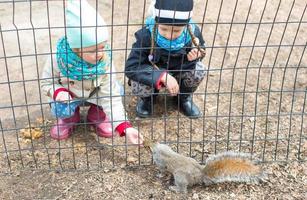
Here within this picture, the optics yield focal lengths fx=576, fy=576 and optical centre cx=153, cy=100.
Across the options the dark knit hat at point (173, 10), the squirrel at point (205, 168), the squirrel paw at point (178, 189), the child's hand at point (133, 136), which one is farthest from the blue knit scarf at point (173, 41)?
the squirrel paw at point (178, 189)

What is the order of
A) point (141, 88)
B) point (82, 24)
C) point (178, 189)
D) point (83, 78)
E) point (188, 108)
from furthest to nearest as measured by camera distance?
1. point (188, 108)
2. point (141, 88)
3. point (83, 78)
4. point (178, 189)
5. point (82, 24)

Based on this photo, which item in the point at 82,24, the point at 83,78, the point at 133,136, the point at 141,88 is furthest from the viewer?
the point at 141,88

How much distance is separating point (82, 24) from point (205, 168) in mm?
976

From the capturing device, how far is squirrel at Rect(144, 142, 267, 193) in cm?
298

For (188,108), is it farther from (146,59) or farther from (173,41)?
(173,41)

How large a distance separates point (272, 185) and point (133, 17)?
2.44m

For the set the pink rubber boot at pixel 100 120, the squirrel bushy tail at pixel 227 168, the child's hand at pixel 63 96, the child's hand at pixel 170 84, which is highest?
the child's hand at pixel 170 84

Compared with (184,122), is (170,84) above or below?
above

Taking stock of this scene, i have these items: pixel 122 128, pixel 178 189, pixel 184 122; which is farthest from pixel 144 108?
pixel 178 189

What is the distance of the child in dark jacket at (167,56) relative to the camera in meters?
3.15

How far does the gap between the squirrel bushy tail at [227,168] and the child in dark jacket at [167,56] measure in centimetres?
39

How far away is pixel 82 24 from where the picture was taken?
9.55 feet

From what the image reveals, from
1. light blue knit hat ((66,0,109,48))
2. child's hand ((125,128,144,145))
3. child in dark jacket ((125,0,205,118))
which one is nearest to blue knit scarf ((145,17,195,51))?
child in dark jacket ((125,0,205,118))

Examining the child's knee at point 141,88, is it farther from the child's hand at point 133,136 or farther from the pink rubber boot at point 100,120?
the child's hand at point 133,136
